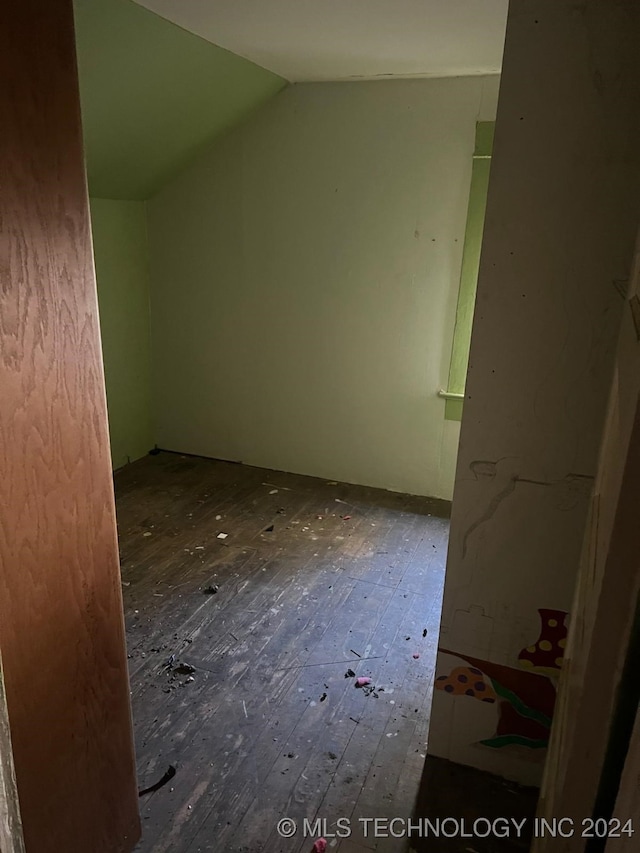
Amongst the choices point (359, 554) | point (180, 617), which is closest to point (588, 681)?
point (180, 617)

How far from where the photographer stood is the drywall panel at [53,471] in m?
1.00

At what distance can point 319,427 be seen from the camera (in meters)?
3.82

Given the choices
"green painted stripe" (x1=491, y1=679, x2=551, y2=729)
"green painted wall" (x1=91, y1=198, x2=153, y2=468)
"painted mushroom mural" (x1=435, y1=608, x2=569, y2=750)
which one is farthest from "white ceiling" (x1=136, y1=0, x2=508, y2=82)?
"green painted stripe" (x1=491, y1=679, x2=551, y2=729)

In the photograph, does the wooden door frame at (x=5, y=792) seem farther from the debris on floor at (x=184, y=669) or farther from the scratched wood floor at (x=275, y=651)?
the debris on floor at (x=184, y=669)

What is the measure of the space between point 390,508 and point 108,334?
196 cm

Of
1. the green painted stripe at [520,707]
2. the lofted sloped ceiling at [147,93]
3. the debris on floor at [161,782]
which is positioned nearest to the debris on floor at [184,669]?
the debris on floor at [161,782]

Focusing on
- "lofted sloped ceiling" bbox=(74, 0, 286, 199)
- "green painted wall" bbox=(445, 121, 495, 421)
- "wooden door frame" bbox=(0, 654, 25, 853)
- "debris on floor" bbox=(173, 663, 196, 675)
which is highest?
"lofted sloped ceiling" bbox=(74, 0, 286, 199)

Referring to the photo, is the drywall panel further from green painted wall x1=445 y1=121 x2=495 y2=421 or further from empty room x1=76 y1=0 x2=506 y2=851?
green painted wall x1=445 y1=121 x2=495 y2=421

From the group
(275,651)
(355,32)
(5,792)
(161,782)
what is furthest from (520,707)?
(355,32)

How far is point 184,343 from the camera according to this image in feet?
13.1

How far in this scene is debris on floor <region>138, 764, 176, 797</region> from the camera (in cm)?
175

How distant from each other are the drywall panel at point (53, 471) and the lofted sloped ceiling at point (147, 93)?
1.19 meters

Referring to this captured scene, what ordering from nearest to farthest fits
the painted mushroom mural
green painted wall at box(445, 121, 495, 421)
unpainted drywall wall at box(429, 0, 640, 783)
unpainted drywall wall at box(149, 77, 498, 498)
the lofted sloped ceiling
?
unpainted drywall wall at box(429, 0, 640, 783) → the painted mushroom mural → the lofted sloped ceiling → green painted wall at box(445, 121, 495, 421) → unpainted drywall wall at box(149, 77, 498, 498)

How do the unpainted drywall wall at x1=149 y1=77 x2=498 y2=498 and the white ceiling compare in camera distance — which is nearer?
the white ceiling
